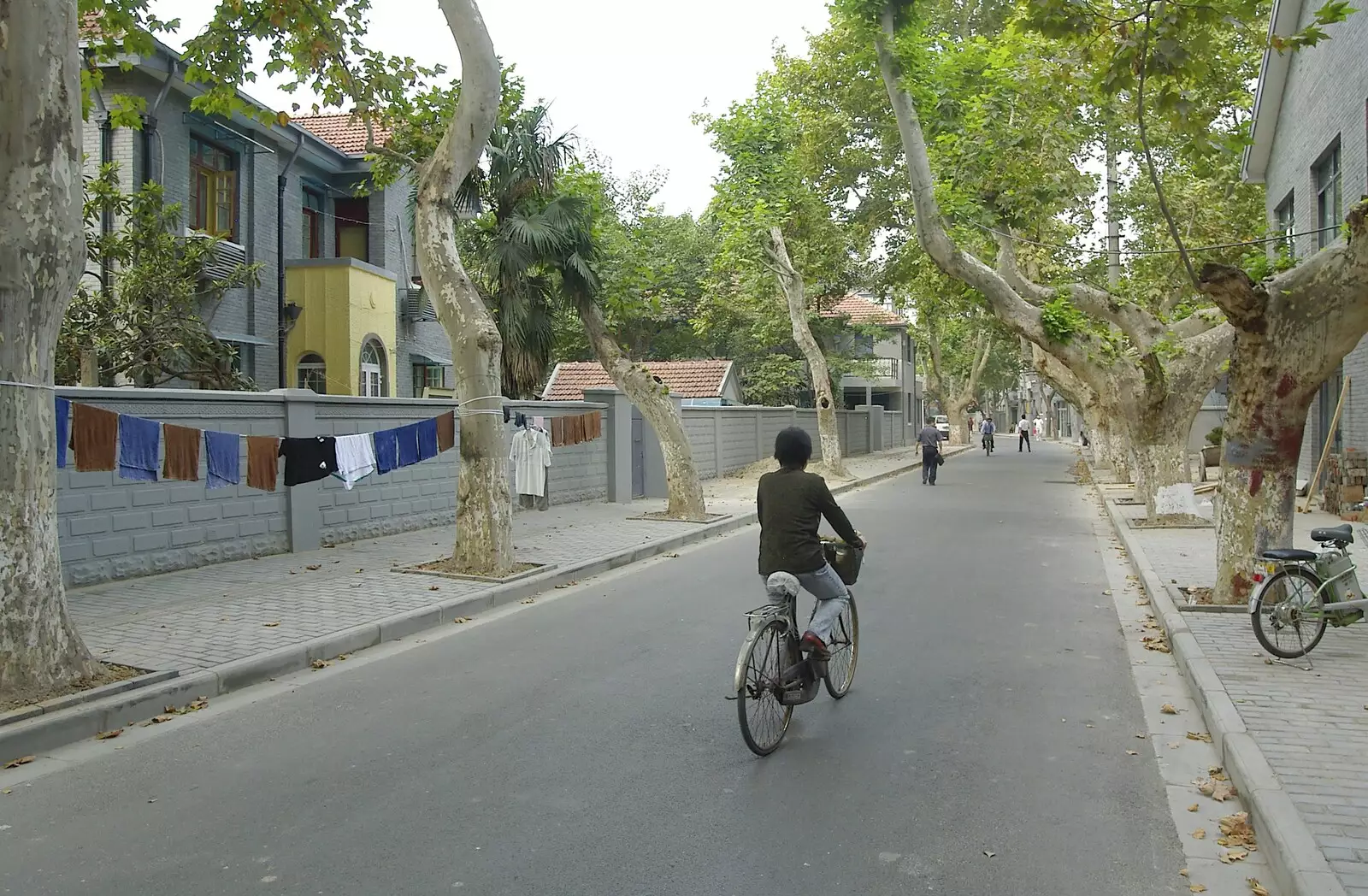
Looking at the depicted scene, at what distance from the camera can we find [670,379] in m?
33.6

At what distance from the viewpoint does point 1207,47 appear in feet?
31.9

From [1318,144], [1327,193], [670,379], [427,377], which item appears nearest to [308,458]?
[427,377]

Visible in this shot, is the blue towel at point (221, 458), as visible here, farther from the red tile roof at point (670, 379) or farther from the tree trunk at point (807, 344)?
the red tile roof at point (670, 379)

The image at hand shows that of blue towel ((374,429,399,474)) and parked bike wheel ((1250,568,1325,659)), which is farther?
blue towel ((374,429,399,474))

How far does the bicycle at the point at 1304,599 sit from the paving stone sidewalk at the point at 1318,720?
7.7 inches

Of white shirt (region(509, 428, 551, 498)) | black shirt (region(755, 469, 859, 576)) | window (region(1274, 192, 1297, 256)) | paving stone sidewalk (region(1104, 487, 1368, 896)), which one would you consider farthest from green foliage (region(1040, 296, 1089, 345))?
black shirt (region(755, 469, 859, 576))

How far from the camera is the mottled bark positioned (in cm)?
834

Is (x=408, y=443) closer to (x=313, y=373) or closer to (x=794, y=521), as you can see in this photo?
(x=794, y=521)

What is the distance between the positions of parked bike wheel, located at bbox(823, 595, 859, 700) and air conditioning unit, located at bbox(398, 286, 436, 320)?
19.4 m

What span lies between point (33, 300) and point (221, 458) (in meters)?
4.38

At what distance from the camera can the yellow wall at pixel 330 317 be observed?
815 inches

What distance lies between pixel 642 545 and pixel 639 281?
419 centimetres

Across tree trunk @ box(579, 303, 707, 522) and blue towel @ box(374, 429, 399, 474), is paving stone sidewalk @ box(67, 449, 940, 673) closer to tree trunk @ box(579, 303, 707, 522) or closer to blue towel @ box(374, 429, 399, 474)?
blue towel @ box(374, 429, 399, 474)

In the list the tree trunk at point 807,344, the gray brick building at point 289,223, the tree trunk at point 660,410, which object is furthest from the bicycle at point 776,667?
the tree trunk at point 807,344
